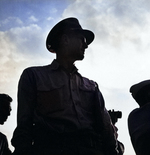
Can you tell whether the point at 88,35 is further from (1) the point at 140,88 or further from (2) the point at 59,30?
(1) the point at 140,88

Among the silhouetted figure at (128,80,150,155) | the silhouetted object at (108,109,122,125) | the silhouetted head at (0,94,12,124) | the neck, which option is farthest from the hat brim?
the silhouetted head at (0,94,12,124)

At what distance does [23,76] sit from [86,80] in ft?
3.19

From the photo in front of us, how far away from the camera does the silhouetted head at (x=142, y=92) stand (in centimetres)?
311

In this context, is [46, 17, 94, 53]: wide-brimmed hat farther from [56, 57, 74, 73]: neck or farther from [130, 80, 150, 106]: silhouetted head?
[130, 80, 150, 106]: silhouetted head

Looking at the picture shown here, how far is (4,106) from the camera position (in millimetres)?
6188

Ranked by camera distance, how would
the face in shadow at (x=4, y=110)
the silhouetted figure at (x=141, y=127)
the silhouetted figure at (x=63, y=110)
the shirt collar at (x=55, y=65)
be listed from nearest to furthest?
1. the silhouetted figure at (x=141, y=127)
2. the silhouetted figure at (x=63, y=110)
3. the shirt collar at (x=55, y=65)
4. the face in shadow at (x=4, y=110)

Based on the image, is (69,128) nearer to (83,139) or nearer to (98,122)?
(83,139)

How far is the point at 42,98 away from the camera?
11.0 feet

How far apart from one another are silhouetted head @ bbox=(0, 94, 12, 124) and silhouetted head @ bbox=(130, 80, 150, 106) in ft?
12.3

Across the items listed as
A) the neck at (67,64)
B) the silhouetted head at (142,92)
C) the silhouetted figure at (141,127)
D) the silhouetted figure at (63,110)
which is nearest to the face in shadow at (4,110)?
the silhouetted figure at (63,110)

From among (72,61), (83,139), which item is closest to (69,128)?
(83,139)

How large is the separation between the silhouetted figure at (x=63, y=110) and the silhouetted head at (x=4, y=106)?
2741mm

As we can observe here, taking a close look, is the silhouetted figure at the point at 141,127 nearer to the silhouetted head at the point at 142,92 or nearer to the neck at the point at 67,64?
the silhouetted head at the point at 142,92

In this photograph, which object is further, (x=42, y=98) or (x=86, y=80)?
(x=86, y=80)
